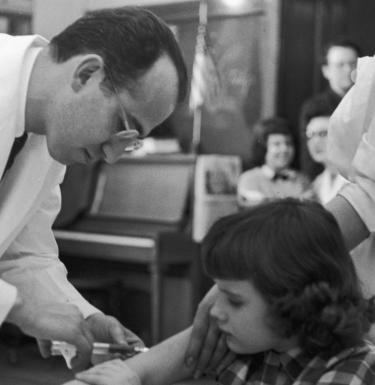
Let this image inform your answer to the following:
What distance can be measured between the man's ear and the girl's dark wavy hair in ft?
Result: 1.17

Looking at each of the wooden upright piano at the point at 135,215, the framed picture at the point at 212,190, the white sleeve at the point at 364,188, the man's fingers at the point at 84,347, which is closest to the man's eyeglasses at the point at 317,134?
the framed picture at the point at 212,190

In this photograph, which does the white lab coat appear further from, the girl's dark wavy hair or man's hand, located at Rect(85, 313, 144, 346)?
the girl's dark wavy hair

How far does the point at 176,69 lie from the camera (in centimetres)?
160

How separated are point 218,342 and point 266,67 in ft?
13.9

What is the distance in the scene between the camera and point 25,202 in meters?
1.71

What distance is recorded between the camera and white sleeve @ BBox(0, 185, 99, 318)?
5.91 feet

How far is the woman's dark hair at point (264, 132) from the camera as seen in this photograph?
5035 millimetres

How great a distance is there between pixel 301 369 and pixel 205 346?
185 millimetres

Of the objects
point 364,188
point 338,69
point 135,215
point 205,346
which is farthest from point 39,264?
point 135,215

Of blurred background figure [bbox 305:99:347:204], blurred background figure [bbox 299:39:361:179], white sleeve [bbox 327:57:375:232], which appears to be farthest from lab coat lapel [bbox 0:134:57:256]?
blurred background figure [bbox 299:39:361:179]

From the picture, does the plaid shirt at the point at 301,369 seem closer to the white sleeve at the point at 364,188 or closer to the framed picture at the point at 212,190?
the white sleeve at the point at 364,188

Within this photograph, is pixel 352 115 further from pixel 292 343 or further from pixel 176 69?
pixel 292 343

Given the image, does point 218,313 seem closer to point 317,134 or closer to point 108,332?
point 108,332

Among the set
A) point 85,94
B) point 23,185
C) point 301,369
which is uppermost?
point 85,94
